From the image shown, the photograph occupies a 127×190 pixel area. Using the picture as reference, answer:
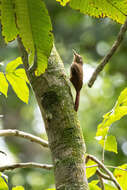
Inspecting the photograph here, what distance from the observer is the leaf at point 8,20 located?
58cm

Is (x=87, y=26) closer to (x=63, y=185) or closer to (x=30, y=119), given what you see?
(x=30, y=119)

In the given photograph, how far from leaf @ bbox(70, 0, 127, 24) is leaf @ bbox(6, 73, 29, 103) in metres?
0.73

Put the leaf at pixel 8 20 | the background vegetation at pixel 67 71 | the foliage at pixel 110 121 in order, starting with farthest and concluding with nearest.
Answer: the background vegetation at pixel 67 71, the foliage at pixel 110 121, the leaf at pixel 8 20

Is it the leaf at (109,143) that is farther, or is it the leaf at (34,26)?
the leaf at (109,143)

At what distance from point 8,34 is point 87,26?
→ 685 centimetres

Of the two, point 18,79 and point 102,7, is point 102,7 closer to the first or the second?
point 102,7

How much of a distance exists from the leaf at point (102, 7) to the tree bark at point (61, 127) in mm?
430

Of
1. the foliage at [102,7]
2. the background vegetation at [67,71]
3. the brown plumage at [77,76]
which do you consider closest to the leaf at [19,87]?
the brown plumage at [77,76]

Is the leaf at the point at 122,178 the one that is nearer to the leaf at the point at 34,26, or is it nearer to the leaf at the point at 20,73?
the leaf at the point at 20,73

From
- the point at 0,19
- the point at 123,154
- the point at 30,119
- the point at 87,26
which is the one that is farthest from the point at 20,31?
the point at 30,119

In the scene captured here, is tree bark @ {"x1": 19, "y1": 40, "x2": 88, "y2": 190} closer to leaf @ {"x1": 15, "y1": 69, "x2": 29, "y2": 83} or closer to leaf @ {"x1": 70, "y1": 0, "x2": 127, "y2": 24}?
leaf @ {"x1": 15, "y1": 69, "x2": 29, "y2": 83}

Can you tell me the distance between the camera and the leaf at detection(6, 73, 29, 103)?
1.41 meters

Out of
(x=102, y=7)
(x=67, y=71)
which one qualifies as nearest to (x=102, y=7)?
(x=102, y=7)

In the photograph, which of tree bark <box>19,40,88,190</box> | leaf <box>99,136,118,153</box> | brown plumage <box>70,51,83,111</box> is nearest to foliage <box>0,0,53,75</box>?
tree bark <box>19,40,88,190</box>
